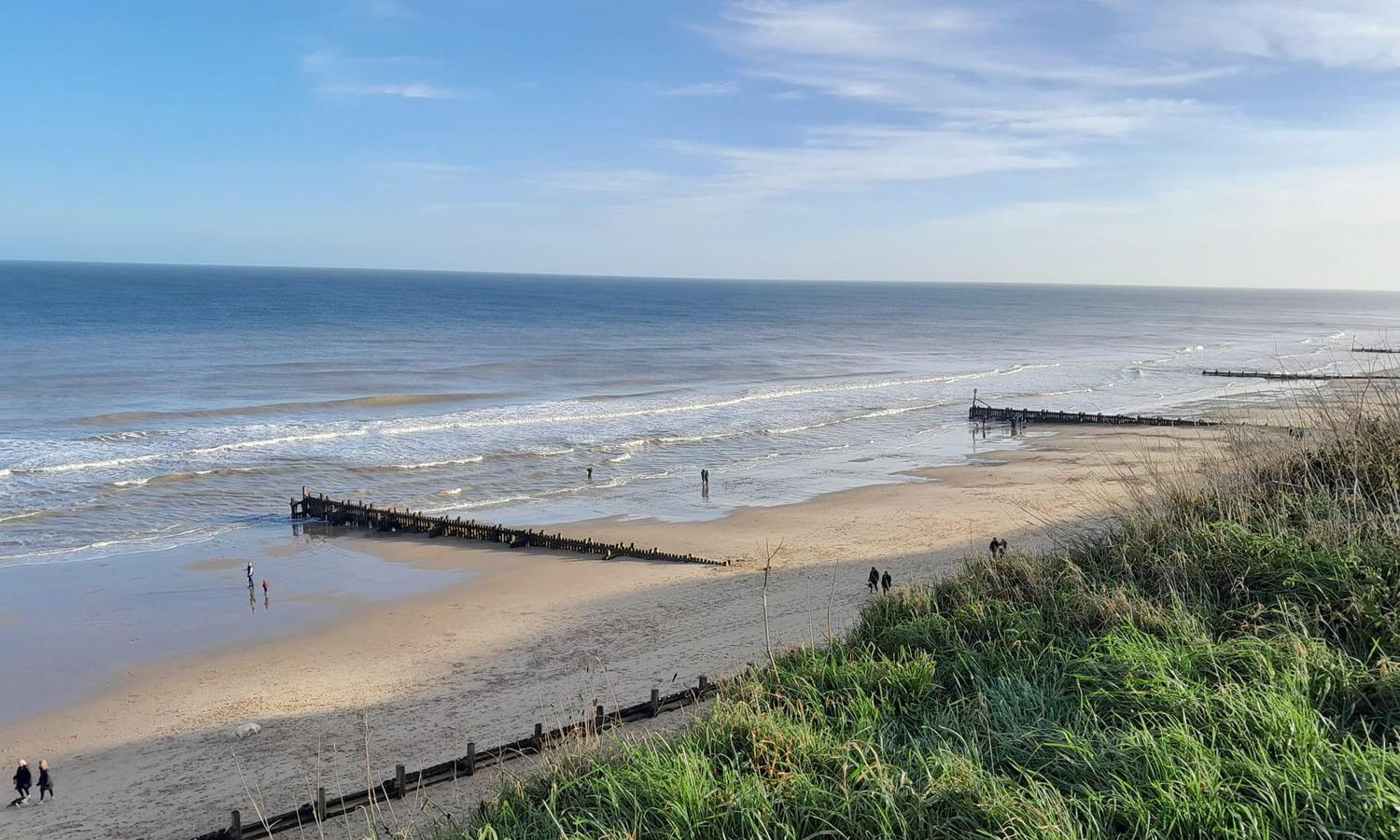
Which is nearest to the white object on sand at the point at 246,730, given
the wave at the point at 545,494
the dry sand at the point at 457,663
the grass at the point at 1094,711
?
the dry sand at the point at 457,663

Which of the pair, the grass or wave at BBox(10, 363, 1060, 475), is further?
wave at BBox(10, 363, 1060, 475)

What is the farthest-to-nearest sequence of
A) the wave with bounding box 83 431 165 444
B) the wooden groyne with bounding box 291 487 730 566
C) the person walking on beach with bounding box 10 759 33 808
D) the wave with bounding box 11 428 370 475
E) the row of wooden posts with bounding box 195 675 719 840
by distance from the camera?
1. the wave with bounding box 83 431 165 444
2. the wave with bounding box 11 428 370 475
3. the wooden groyne with bounding box 291 487 730 566
4. the person walking on beach with bounding box 10 759 33 808
5. the row of wooden posts with bounding box 195 675 719 840

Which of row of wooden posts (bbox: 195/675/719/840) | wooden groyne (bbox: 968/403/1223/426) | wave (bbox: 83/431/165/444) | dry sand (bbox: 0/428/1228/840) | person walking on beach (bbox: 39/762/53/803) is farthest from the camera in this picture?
wooden groyne (bbox: 968/403/1223/426)

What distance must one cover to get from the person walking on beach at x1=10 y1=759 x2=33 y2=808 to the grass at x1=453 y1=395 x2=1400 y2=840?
1135 centimetres

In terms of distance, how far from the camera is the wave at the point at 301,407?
160 feet

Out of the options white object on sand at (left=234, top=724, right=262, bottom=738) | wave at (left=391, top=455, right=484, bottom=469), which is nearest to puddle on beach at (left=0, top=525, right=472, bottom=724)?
white object on sand at (left=234, top=724, right=262, bottom=738)

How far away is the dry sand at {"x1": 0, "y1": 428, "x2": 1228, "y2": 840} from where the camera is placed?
1457 cm

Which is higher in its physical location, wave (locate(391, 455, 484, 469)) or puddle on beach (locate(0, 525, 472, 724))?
wave (locate(391, 455, 484, 469))

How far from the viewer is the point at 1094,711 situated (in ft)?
21.8

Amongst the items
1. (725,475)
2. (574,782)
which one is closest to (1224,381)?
(725,475)

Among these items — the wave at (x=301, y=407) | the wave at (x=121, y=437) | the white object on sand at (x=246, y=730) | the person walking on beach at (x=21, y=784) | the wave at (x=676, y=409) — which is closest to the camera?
the person walking on beach at (x=21, y=784)

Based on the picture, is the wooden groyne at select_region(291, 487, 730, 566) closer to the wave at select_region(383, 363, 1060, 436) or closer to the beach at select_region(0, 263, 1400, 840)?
the beach at select_region(0, 263, 1400, 840)

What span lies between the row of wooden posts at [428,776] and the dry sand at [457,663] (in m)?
0.56

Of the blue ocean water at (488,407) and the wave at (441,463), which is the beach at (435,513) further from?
the blue ocean water at (488,407)
